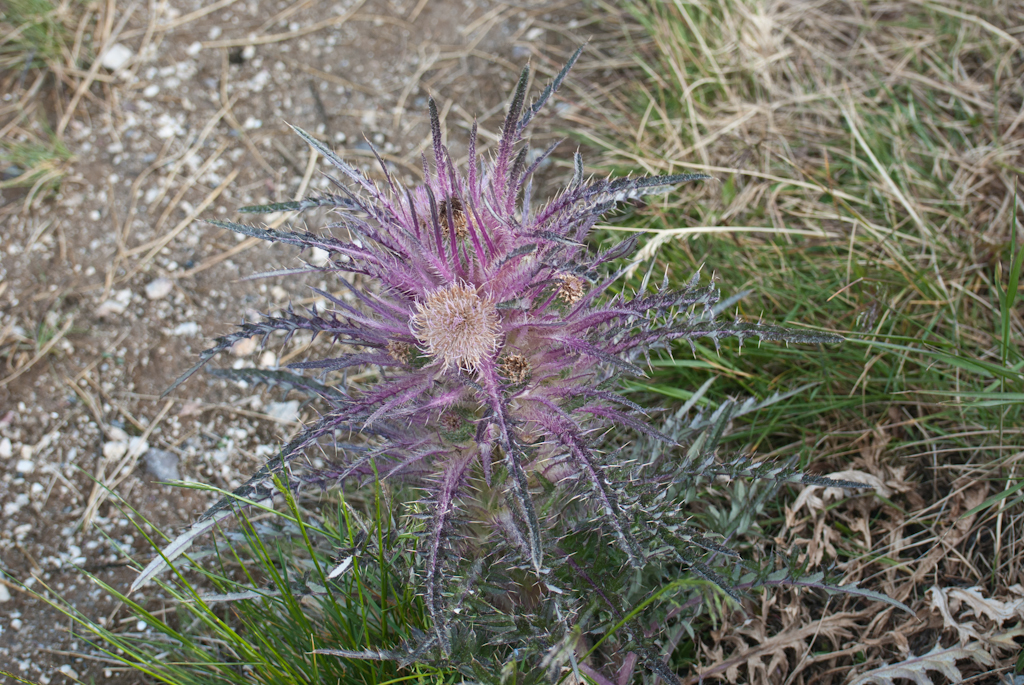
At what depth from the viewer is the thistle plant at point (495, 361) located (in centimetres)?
151

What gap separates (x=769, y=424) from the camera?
7.76ft

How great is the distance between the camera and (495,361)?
1.55 m

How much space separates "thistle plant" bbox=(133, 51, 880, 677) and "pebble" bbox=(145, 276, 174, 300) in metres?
1.75

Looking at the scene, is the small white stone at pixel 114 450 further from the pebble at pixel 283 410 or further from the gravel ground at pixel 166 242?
the pebble at pixel 283 410

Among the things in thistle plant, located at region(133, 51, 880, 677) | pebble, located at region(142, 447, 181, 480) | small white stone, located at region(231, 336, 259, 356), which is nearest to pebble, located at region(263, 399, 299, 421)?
small white stone, located at region(231, 336, 259, 356)

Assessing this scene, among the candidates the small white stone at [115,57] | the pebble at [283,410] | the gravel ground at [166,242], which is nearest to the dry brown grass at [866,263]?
the gravel ground at [166,242]

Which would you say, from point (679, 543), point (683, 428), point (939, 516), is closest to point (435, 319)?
point (679, 543)

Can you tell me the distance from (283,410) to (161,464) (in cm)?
50

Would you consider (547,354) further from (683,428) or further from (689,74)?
(689,74)

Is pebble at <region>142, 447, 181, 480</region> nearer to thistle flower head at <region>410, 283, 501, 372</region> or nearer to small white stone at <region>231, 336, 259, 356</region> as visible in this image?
small white stone at <region>231, 336, 259, 356</region>

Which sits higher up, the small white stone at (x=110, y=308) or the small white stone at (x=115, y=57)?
the small white stone at (x=115, y=57)

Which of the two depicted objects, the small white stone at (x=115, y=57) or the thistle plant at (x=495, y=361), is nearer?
the thistle plant at (x=495, y=361)

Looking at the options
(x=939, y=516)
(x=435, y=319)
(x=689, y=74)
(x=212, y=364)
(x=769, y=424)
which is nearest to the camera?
(x=435, y=319)

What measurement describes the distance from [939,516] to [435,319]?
1698mm
